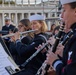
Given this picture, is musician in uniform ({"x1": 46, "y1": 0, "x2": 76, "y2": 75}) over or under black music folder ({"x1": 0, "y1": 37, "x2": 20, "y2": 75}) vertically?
over

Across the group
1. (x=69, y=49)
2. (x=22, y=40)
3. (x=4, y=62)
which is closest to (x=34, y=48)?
(x=22, y=40)

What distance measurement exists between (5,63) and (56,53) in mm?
635

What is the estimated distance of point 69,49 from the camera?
2418mm

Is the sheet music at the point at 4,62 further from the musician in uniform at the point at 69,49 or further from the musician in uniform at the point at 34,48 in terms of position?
the musician in uniform at the point at 34,48

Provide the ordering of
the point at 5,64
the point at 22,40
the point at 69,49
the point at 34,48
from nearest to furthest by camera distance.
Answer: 1. the point at 69,49
2. the point at 5,64
3. the point at 34,48
4. the point at 22,40

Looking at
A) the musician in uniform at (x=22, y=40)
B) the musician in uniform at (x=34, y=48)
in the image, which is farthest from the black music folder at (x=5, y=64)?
the musician in uniform at (x=22, y=40)

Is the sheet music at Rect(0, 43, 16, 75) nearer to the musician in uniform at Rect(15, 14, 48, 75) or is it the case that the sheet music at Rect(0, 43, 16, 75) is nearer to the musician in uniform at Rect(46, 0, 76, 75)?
the musician in uniform at Rect(46, 0, 76, 75)

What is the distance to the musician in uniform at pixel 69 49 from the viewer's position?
7.61 feet

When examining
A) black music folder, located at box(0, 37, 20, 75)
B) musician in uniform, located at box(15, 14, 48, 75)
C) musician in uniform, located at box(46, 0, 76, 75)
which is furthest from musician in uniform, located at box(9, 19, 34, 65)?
musician in uniform, located at box(46, 0, 76, 75)

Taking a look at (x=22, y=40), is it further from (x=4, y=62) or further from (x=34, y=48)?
(x=4, y=62)

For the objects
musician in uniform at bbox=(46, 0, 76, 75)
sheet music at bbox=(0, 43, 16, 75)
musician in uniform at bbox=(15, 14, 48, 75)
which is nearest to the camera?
musician in uniform at bbox=(46, 0, 76, 75)

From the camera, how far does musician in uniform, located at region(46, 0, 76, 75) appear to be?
7.61ft

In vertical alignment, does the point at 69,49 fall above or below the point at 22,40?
above

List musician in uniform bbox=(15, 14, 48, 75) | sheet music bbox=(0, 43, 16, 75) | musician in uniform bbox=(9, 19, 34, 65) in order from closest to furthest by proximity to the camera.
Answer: sheet music bbox=(0, 43, 16, 75) → musician in uniform bbox=(15, 14, 48, 75) → musician in uniform bbox=(9, 19, 34, 65)
